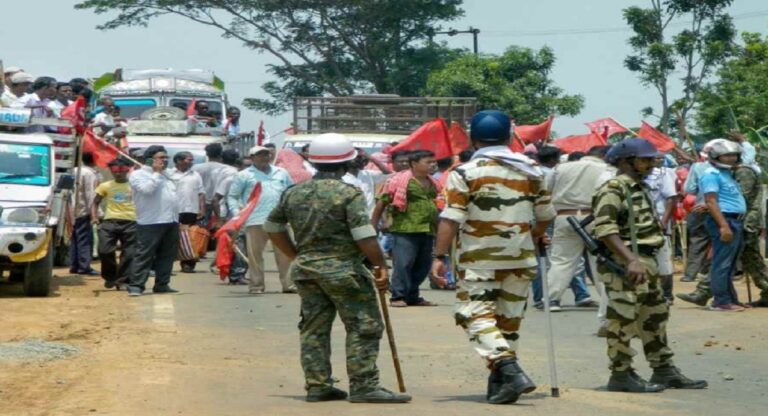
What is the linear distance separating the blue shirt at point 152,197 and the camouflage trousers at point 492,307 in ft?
28.1

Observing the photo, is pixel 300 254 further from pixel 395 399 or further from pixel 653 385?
pixel 653 385

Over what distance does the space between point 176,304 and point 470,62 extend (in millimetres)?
33645

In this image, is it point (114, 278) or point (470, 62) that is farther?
point (470, 62)

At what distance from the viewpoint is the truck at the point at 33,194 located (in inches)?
682

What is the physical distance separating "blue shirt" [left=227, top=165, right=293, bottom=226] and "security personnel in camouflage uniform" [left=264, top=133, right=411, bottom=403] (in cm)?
801

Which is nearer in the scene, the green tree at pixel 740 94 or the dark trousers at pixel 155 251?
the dark trousers at pixel 155 251

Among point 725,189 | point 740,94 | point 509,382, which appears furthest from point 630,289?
point 740,94

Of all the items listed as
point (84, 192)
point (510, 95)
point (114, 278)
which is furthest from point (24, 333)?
point (510, 95)

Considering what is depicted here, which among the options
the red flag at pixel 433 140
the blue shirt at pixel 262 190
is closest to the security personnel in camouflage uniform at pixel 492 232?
the blue shirt at pixel 262 190

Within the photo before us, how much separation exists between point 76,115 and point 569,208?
7829 mm

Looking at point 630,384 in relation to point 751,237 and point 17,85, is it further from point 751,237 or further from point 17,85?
point 17,85

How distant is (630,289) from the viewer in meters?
10.4

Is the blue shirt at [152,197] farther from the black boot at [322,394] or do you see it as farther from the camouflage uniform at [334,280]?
the black boot at [322,394]

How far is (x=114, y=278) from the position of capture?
64.2 feet
